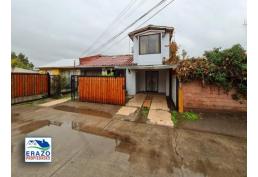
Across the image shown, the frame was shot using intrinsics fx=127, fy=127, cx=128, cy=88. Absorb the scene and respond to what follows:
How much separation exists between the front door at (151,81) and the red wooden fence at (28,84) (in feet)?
29.0

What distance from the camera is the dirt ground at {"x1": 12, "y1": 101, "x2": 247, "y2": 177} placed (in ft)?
7.93

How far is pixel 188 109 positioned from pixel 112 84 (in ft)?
14.5

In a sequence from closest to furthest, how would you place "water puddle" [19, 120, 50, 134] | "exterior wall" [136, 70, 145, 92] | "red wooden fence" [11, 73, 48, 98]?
"water puddle" [19, 120, 50, 134] → "red wooden fence" [11, 73, 48, 98] → "exterior wall" [136, 70, 145, 92]

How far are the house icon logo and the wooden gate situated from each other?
4792 millimetres

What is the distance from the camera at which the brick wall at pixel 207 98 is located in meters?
5.82

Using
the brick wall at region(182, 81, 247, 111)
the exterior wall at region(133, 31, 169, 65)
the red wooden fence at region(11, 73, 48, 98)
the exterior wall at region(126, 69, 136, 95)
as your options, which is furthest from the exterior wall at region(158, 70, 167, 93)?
the red wooden fence at region(11, 73, 48, 98)

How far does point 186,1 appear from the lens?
19.2 feet

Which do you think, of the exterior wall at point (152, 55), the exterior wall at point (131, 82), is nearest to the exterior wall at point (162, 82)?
the exterior wall at point (152, 55)

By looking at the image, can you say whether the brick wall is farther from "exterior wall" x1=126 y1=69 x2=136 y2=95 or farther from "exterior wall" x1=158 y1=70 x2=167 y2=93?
"exterior wall" x1=158 y1=70 x2=167 y2=93

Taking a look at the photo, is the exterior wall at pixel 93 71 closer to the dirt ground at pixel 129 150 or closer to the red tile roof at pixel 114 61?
the red tile roof at pixel 114 61

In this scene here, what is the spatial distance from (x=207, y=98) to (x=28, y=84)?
441 inches

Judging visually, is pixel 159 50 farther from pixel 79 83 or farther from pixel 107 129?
pixel 107 129
